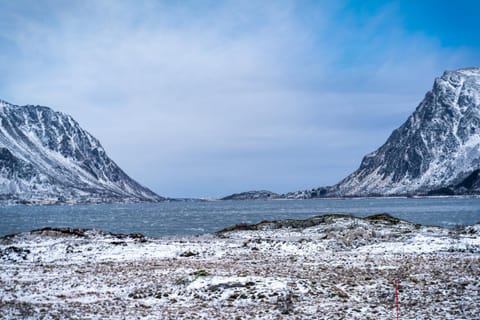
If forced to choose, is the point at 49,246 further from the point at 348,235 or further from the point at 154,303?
the point at 348,235

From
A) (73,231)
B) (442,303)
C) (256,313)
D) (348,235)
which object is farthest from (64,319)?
(73,231)

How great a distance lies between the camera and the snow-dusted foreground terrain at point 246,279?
1789cm

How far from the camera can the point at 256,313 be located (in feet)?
58.0

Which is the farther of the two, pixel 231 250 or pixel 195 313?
pixel 231 250

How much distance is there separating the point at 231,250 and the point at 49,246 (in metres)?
15.1

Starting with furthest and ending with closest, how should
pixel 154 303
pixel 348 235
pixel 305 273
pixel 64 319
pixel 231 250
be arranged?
pixel 348 235, pixel 231 250, pixel 305 273, pixel 154 303, pixel 64 319

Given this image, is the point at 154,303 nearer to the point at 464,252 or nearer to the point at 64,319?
the point at 64,319

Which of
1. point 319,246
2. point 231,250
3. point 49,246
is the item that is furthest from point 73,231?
point 319,246

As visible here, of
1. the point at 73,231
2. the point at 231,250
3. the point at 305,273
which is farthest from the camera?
the point at 73,231

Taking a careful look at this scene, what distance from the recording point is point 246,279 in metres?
21.9

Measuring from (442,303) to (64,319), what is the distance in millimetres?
14063

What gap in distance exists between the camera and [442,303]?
18.2 m

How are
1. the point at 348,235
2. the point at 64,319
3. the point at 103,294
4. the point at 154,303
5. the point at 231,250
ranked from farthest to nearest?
the point at 348,235
the point at 231,250
the point at 103,294
the point at 154,303
the point at 64,319

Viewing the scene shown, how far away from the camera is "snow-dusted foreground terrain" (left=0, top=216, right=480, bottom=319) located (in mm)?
17891
